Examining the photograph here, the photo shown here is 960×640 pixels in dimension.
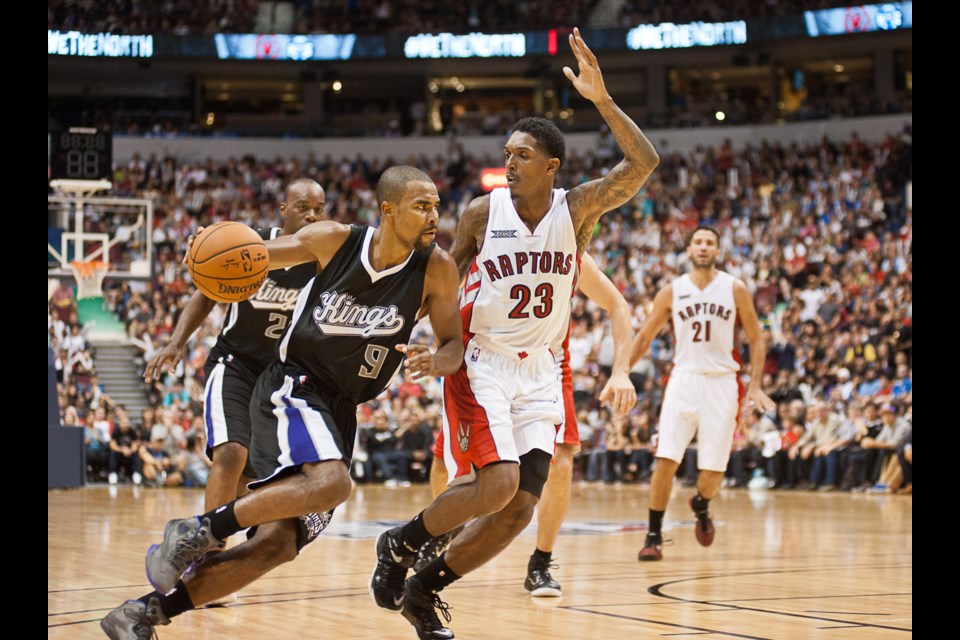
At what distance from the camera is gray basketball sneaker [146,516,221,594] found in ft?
14.6

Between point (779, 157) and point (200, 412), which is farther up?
point (779, 157)

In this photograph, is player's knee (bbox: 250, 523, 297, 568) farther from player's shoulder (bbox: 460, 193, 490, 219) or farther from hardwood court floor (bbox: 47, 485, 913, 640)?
player's shoulder (bbox: 460, 193, 490, 219)

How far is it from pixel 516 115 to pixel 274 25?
691 cm

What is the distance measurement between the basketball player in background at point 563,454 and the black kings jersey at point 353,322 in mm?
1553

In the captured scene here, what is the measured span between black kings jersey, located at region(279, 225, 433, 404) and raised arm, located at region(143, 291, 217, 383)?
132cm

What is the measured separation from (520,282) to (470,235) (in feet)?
1.18

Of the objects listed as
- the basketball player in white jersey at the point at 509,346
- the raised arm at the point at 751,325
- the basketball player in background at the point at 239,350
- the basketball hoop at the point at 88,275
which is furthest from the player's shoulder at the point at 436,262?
the basketball hoop at the point at 88,275

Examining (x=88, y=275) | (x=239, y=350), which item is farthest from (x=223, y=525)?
(x=88, y=275)

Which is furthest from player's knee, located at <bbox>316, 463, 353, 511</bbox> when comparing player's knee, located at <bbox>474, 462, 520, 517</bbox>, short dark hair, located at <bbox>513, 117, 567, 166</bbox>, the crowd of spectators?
the crowd of spectators

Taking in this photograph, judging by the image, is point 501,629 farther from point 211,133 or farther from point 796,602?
point 211,133

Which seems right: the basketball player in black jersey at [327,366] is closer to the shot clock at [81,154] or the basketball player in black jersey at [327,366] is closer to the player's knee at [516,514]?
the player's knee at [516,514]

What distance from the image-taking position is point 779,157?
27.1m
